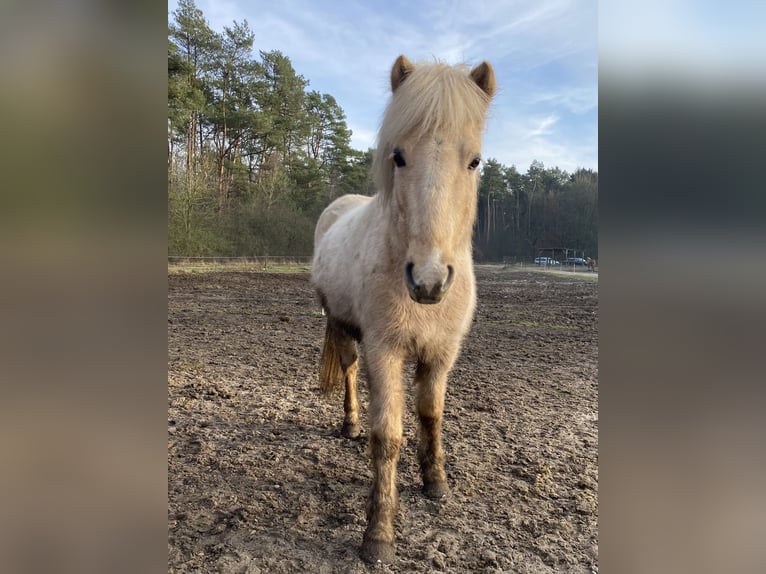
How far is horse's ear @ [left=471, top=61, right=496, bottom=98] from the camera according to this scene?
1939 mm

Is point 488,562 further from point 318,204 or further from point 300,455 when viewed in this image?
point 318,204

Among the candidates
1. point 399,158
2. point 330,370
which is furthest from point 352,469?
point 399,158

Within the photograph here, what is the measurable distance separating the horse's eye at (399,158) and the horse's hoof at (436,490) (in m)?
1.89

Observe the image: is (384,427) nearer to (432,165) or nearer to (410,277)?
(410,277)

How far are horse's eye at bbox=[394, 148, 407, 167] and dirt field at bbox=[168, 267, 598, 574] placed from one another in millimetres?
1849

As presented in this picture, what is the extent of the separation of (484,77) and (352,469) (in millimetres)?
2498

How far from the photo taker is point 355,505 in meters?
2.31

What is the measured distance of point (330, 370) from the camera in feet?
11.6

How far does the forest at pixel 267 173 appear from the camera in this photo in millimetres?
12969

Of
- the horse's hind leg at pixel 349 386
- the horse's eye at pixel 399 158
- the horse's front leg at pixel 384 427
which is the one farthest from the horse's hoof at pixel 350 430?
the horse's eye at pixel 399 158

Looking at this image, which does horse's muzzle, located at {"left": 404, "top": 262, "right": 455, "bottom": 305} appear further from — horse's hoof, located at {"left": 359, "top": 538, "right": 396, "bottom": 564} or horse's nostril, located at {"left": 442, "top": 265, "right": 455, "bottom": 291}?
horse's hoof, located at {"left": 359, "top": 538, "right": 396, "bottom": 564}
